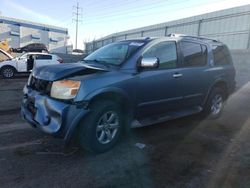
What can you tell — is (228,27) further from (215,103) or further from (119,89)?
(119,89)

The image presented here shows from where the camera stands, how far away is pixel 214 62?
653cm

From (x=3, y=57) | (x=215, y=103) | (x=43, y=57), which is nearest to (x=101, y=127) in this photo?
(x=215, y=103)

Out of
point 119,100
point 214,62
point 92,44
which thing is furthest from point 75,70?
point 92,44

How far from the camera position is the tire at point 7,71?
15262 mm

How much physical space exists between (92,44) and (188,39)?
3858cm

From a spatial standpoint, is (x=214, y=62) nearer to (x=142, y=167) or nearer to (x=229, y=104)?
(x=229, y=104)

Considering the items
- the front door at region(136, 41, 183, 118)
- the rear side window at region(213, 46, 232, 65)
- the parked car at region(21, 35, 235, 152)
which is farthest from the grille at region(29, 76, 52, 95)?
the rear side window at region(213, 46, 232, 65)

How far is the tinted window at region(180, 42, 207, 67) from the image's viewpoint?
223 inches

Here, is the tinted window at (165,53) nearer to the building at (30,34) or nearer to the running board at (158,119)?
the running board at (158,119)

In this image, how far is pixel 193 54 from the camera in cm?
596

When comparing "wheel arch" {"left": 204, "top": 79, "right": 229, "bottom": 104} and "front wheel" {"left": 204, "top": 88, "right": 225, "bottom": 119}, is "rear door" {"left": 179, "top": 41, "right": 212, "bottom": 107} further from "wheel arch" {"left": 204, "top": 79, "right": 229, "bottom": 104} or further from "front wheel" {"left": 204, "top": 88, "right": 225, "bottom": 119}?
"front wheel" {"left": 204, "top": 88, "right": 225, "bottom": 119}

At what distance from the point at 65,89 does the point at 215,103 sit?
4.16 meters

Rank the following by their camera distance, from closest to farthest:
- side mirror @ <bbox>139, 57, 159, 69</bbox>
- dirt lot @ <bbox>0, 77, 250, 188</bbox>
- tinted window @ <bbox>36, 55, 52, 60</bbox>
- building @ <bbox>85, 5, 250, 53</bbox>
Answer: dirt lot @ <bbox>0, 77, 250, 188</bbox>
side mirror @ <bbox>139, 57, 159, 69</bbox>
tinted window @ <bbox>36, 55, 52, 60</bbox>
building @ <bbox>85, 5, 250, 53</bbox>

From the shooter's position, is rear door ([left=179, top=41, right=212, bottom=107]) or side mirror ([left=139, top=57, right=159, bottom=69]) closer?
side mirror ([left=139, top=57, right=159, bottom=69])
